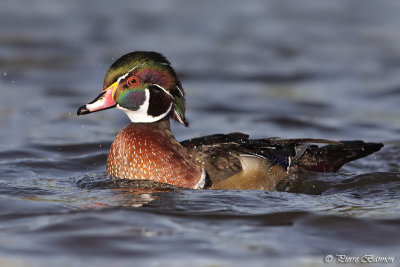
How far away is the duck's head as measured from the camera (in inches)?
287

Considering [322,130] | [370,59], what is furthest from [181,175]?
[370,59]

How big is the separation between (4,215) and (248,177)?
2292 mm

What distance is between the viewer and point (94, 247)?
18.6ft

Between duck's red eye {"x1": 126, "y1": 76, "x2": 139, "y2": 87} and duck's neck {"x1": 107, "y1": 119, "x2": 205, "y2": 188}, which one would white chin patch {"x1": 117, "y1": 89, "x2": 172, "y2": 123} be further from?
duck's red eye {"x1": 126, "y1": 76, "x2": 139, "y2": 87}

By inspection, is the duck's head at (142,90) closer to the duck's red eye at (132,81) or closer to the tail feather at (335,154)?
the duck's red eye at (132,81)

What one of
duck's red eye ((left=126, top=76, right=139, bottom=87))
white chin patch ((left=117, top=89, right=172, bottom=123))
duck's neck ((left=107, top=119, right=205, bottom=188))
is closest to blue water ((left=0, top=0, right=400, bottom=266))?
duck's neck ((left=107, top=119, right=205, bottom=188))

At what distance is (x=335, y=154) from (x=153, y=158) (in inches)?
79.6

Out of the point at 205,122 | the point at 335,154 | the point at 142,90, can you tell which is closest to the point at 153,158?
the point at 142,90

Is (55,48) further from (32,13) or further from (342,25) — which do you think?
(342,25)

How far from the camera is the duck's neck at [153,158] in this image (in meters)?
7.19

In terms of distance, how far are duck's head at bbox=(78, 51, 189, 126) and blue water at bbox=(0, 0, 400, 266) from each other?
75 centimetres

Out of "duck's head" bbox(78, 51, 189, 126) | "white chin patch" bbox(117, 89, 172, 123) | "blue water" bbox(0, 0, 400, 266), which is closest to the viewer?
"blue water" bbox(0, 0, 400, 266)

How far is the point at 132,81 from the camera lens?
736cm

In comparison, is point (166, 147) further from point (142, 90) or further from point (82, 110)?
point (82, 110)
